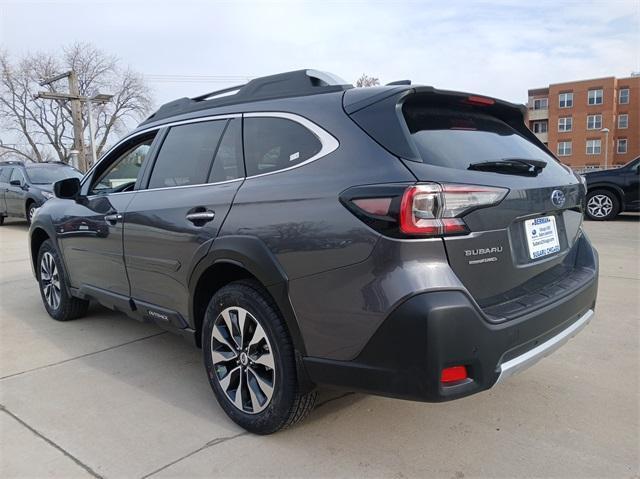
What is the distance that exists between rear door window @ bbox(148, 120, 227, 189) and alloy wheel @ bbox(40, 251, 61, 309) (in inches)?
79.4

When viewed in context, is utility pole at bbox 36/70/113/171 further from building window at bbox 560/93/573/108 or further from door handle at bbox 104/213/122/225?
building window at bbox 560/93/573/108

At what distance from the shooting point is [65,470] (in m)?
2.46

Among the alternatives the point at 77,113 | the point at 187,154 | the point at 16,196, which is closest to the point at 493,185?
the point at 187,154

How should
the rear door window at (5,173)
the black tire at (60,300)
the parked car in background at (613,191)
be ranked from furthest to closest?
1. the rear door window at (5,173)
2. the parked car in background at (613,191)
3. the black tire at (60,300)

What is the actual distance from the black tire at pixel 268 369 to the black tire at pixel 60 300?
2501 mm

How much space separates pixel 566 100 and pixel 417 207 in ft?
194

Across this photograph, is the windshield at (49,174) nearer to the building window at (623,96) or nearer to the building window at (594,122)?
the building window at (594,122)

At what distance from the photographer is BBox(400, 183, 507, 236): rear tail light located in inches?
80.7

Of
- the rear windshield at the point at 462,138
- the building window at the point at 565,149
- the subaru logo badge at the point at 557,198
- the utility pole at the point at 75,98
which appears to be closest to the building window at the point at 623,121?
the building window at the point at 565,149

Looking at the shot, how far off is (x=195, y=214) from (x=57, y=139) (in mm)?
52582

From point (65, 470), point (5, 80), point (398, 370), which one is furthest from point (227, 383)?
point (5, 80)

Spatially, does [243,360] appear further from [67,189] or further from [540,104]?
[540,104]

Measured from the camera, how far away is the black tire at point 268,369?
2465 mm

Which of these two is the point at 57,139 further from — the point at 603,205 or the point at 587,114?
the point at 587,114
